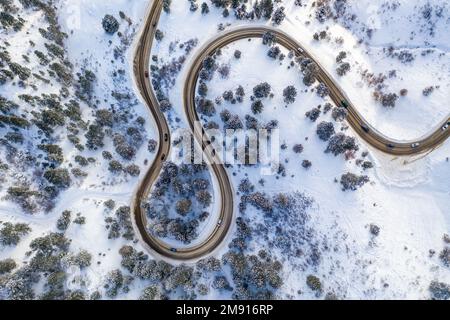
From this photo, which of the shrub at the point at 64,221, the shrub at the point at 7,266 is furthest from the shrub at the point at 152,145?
the shrub at the point at 7,266

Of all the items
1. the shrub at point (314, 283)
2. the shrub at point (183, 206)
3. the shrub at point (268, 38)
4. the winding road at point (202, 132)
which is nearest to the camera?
the shrub at point (314, 283)

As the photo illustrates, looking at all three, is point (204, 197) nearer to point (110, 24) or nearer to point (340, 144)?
point (340, 144)

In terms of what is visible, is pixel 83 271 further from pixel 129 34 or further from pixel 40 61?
pixel 129 34

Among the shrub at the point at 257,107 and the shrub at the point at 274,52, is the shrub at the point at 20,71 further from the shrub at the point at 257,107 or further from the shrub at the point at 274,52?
the shrub at the point at 274,52

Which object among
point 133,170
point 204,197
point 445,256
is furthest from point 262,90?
point 445,256

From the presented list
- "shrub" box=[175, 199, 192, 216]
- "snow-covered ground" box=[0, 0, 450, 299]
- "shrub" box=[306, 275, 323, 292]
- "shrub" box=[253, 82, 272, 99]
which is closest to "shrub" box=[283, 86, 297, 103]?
"snow-covered ground" box=[0, 0, 450, 299]

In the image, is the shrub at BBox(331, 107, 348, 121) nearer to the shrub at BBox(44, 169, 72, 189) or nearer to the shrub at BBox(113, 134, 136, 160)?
the shrub at BBox(113, 134, 136, 160)
